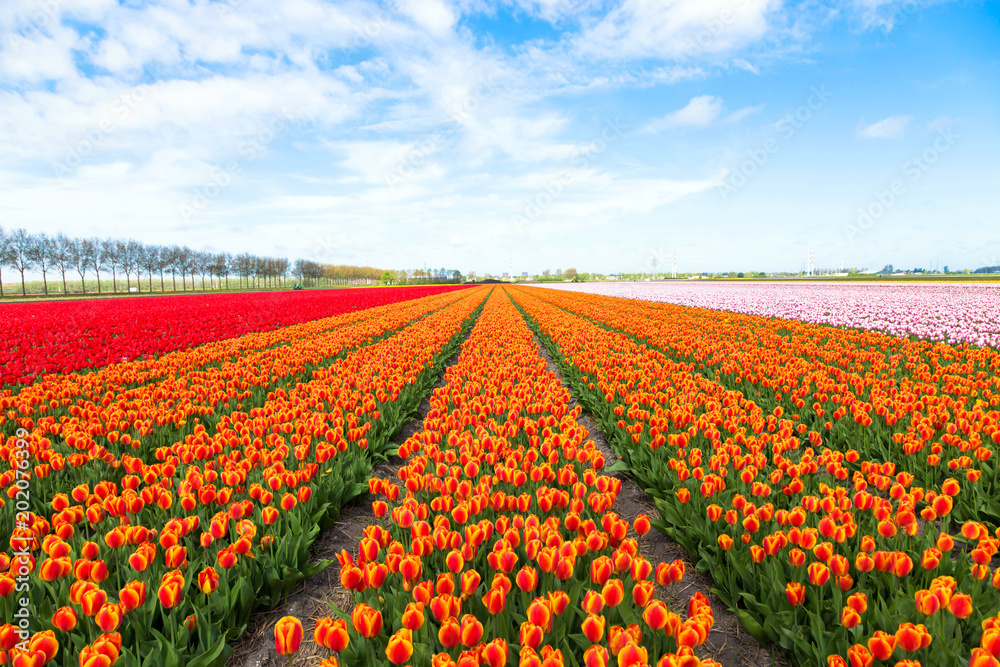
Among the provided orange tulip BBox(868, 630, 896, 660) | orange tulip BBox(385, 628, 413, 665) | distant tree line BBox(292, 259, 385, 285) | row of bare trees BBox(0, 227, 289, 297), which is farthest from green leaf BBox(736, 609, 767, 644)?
distant tree line BBox(292, 259, 385, 285)

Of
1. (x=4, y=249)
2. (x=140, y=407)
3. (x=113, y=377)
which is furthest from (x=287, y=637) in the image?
(x=4, y=249)

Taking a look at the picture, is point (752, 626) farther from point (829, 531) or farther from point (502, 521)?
point (502, 521)

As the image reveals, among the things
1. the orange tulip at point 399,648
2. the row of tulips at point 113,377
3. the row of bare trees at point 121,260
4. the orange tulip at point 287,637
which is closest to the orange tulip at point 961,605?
the orange tulip at point 399,648

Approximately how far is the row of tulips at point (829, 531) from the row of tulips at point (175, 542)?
2.89 meters

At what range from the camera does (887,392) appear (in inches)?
246

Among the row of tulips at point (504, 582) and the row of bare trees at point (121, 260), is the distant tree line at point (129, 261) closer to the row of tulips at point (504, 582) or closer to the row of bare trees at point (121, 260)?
the row of bare trees at point (121, 260)

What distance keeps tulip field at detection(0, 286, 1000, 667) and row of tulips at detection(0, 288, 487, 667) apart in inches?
0.8

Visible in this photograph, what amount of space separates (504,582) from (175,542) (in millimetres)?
1926

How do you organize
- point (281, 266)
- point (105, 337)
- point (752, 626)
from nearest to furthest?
point (752, 626) → point (105, 337) → point (281, 266)

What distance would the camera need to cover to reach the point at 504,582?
226 cm

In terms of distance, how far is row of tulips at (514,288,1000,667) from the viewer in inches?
88.6

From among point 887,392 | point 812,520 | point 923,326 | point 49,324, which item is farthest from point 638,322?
point 49,324

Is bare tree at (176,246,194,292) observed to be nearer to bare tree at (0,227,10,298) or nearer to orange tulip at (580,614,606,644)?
bare tree at (0,227,10,298)

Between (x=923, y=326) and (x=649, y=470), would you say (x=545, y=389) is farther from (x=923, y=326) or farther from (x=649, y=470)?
(x=923, y=326)
